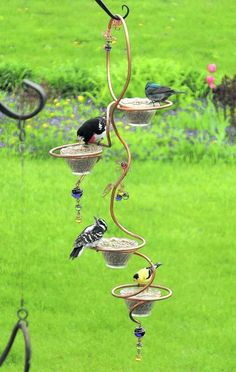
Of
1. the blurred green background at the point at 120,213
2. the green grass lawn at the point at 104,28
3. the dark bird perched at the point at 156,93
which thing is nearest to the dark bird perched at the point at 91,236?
the blurred green background at the point at 120,213

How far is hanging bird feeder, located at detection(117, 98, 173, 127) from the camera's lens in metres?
6.69

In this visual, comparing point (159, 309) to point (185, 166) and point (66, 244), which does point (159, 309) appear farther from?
point (185, 166)

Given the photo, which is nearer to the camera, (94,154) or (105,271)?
(94,154)

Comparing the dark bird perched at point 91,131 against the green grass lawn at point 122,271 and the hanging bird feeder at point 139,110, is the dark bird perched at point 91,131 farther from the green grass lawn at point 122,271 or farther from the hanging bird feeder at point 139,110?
the green grass lawn at point 122,271

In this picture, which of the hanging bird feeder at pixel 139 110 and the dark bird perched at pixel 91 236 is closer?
the hanging bird feeder at pixel 139 110

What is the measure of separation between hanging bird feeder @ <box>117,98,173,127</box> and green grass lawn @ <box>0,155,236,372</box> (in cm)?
139

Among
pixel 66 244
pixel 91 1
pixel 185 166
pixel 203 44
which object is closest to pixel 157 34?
pixel 203 44

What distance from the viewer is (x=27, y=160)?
14.6 metres

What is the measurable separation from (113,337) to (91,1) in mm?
15156

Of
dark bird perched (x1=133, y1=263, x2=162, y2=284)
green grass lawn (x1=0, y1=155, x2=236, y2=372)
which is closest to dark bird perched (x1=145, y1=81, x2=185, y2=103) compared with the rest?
dark bird perched (x1=133, y1=263, x2=162, y2=284)

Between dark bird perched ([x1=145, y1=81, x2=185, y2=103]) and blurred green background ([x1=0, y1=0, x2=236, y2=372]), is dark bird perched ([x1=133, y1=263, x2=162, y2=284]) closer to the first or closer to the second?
blurred green background ([x1=0, y1=0, x2=236, y2=372])

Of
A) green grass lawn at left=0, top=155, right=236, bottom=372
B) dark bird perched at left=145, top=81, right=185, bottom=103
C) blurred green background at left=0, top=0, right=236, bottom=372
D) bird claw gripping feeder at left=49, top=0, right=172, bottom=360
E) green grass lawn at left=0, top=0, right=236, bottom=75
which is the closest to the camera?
bird claw gripping feeder at left=49, top=0, right=172, bottom=360

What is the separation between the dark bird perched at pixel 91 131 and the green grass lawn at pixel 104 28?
11.6 meters

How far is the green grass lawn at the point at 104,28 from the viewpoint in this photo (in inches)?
802
